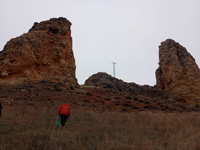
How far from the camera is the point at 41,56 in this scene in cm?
1877

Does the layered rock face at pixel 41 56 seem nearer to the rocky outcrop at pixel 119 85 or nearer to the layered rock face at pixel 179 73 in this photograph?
the rocky outcrop at pixel 119 85

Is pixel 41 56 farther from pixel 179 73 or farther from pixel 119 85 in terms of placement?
pixel 179 73

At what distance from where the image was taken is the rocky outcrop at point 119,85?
102 ft

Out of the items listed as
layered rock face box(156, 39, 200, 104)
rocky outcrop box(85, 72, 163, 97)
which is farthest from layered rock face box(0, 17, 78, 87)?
layered rock face box(156, 39, 200, 104)

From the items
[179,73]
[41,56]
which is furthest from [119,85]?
[41,56]

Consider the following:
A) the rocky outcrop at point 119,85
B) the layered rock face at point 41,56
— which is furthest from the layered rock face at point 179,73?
the layered rock face at point 41,56

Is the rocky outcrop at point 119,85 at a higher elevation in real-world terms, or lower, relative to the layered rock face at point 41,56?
lower

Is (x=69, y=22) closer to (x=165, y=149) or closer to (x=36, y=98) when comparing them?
(x=36, y=98)

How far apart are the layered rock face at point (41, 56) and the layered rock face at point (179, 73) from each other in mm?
14434

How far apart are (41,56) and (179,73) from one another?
18.5m

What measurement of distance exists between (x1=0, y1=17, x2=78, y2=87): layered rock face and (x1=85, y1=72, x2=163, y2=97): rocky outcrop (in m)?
10.5

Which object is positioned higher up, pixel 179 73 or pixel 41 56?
pixel 41 56

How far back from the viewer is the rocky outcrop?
31062 millimetres

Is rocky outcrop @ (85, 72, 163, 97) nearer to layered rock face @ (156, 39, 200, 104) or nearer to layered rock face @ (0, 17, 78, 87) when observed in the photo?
layered rock face @ (156, 39, 200, 104)
